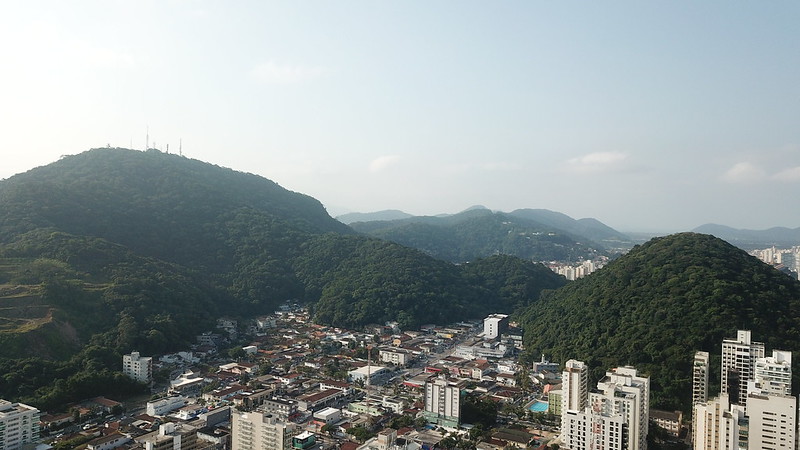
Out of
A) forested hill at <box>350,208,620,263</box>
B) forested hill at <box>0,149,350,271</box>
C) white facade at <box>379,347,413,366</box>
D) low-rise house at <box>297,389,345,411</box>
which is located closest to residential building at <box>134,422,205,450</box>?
low-rise house at <box>297,389,345,411</box>

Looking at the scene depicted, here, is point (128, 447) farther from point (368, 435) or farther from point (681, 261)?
point (681, 261)

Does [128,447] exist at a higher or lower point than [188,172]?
lower

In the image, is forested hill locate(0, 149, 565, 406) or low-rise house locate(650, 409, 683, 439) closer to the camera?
low-rise house locate(650, 409, 683, 439)

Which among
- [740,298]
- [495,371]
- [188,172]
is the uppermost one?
[188,172]

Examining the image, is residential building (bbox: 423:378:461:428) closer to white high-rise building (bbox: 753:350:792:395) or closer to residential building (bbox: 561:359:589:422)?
residential building (bbox: 561:359:589:422)

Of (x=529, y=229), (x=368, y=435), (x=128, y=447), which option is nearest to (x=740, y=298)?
(x=368, y=435)

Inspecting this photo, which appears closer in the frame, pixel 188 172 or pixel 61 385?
pixel 61 385

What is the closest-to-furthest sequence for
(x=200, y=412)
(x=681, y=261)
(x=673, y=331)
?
(x=200, y=412) < (x=673, y=331) < (x=681, y=261)
